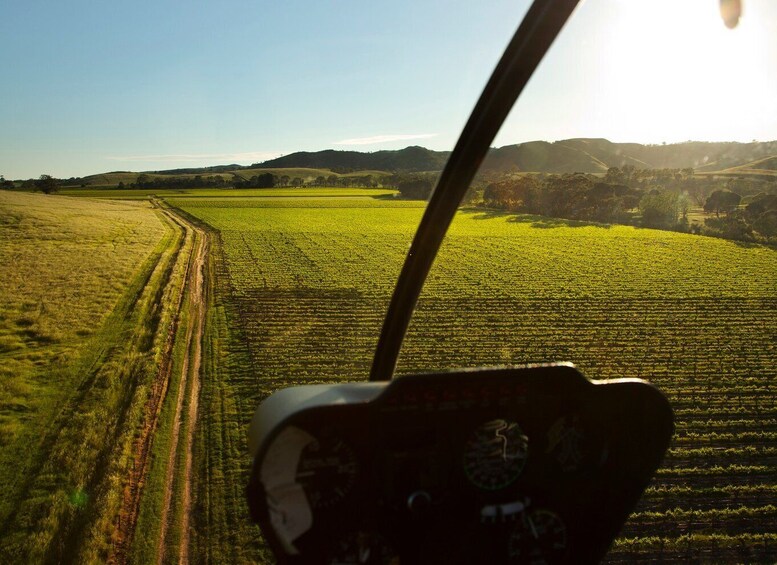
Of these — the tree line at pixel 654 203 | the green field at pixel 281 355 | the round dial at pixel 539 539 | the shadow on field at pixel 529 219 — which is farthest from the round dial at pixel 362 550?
the shadow on field at pixel 529 219

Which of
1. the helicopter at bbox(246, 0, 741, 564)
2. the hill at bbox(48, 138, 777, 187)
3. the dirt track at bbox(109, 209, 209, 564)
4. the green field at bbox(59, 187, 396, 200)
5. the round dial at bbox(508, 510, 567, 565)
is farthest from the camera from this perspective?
the hill at bbox(48, 138, 777, 187)

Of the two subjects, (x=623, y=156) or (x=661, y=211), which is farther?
(x=623, y=156)

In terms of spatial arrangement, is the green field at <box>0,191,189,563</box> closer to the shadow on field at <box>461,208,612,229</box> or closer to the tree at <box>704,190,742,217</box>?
the shadow on field at <box>461,208,612,229</box>

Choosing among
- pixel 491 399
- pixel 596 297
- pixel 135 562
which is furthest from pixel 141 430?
pixel 596 297

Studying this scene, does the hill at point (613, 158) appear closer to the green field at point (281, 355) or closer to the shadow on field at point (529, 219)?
the shadow on field at point (529, 219)

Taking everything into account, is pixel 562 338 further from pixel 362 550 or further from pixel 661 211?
pixel 661 211

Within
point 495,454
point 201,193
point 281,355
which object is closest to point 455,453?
point 495,454

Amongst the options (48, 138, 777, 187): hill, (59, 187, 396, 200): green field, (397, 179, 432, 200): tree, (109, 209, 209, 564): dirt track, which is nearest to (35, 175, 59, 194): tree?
(59, 187, 396, 200): green field
